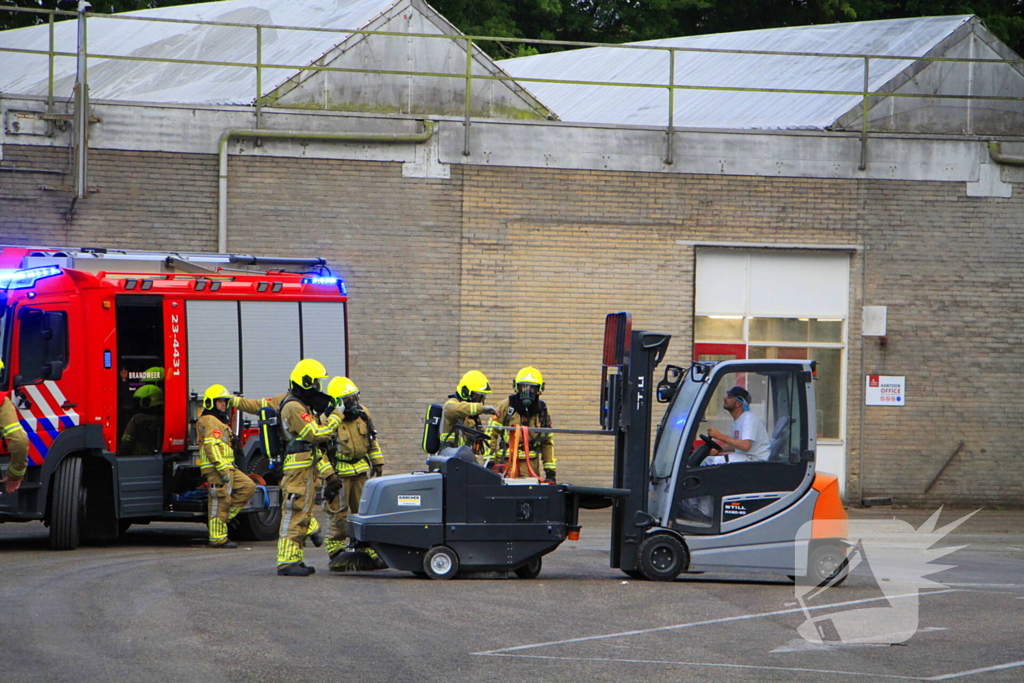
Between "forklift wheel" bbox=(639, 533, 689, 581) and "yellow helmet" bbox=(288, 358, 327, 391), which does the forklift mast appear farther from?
"yellow helmet" bbox=(288, 358, 327, 391)

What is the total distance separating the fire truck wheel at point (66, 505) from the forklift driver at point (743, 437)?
20.1ft

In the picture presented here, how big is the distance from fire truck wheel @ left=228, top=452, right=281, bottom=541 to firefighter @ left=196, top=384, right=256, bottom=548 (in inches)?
30.9

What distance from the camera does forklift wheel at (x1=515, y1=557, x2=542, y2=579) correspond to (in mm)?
10625

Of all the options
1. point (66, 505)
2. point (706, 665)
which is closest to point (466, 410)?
point (66, 505)

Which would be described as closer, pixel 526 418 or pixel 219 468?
pixel 219 468

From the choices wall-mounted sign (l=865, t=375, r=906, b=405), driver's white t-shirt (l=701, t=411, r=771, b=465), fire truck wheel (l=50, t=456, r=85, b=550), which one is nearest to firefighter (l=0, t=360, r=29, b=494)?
fire truck wheel (l=50, t=456, r=85, b=550)

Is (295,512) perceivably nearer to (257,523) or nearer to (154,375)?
(154,375)

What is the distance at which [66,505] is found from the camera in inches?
477

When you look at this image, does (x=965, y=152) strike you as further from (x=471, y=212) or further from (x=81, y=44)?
(x=81, y=44)

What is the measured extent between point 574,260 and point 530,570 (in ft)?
26.7

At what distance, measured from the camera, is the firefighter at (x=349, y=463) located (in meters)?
10.7

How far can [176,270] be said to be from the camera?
13.4 m

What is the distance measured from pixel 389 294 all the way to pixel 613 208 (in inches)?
138

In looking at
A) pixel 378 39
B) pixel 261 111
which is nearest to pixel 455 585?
pixel 261 111
